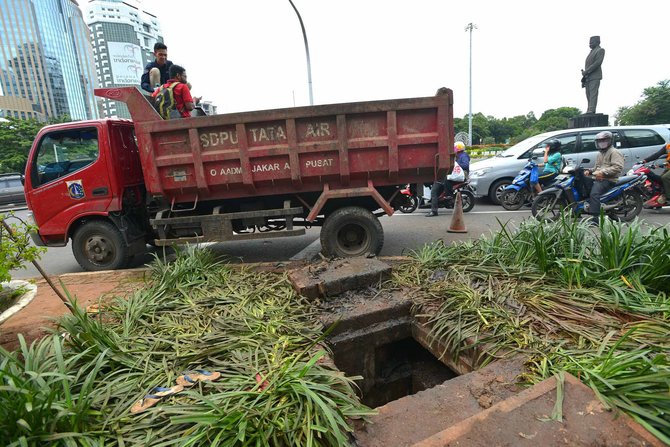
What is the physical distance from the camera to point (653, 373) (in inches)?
62.4

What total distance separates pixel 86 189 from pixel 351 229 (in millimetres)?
3773

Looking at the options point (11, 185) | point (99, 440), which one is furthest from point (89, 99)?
point (99, 440)

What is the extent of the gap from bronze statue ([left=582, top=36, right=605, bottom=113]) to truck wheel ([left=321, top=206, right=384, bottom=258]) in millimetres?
11971

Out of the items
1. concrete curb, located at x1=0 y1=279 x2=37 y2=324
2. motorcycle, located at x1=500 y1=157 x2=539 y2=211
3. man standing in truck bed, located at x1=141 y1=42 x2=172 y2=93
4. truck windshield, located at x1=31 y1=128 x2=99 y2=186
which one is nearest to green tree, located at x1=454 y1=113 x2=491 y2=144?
motorcycle, located at x1=500 y1=157 x2=539 y2=211

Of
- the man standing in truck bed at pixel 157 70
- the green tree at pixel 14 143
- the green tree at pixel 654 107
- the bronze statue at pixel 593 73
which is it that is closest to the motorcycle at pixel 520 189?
the bronze statue at pixel 593 73

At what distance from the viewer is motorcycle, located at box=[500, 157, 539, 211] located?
7.84 metres

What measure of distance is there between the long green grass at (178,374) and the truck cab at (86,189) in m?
2.59

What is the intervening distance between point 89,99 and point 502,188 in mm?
81372

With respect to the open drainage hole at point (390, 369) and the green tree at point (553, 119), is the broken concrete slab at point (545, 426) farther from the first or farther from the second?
the green tree at point (553, 119)

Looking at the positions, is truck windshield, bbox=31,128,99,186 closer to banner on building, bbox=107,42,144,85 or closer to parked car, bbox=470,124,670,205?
parked car, bbox=470,124,670,205

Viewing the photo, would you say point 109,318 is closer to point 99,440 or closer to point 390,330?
point 99,440

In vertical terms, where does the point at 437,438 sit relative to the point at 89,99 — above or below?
below

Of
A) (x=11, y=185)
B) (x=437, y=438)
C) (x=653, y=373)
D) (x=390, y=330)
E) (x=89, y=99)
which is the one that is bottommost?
(x=390, y=330)

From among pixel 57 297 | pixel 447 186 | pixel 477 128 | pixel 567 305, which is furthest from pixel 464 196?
pixel 477 128
